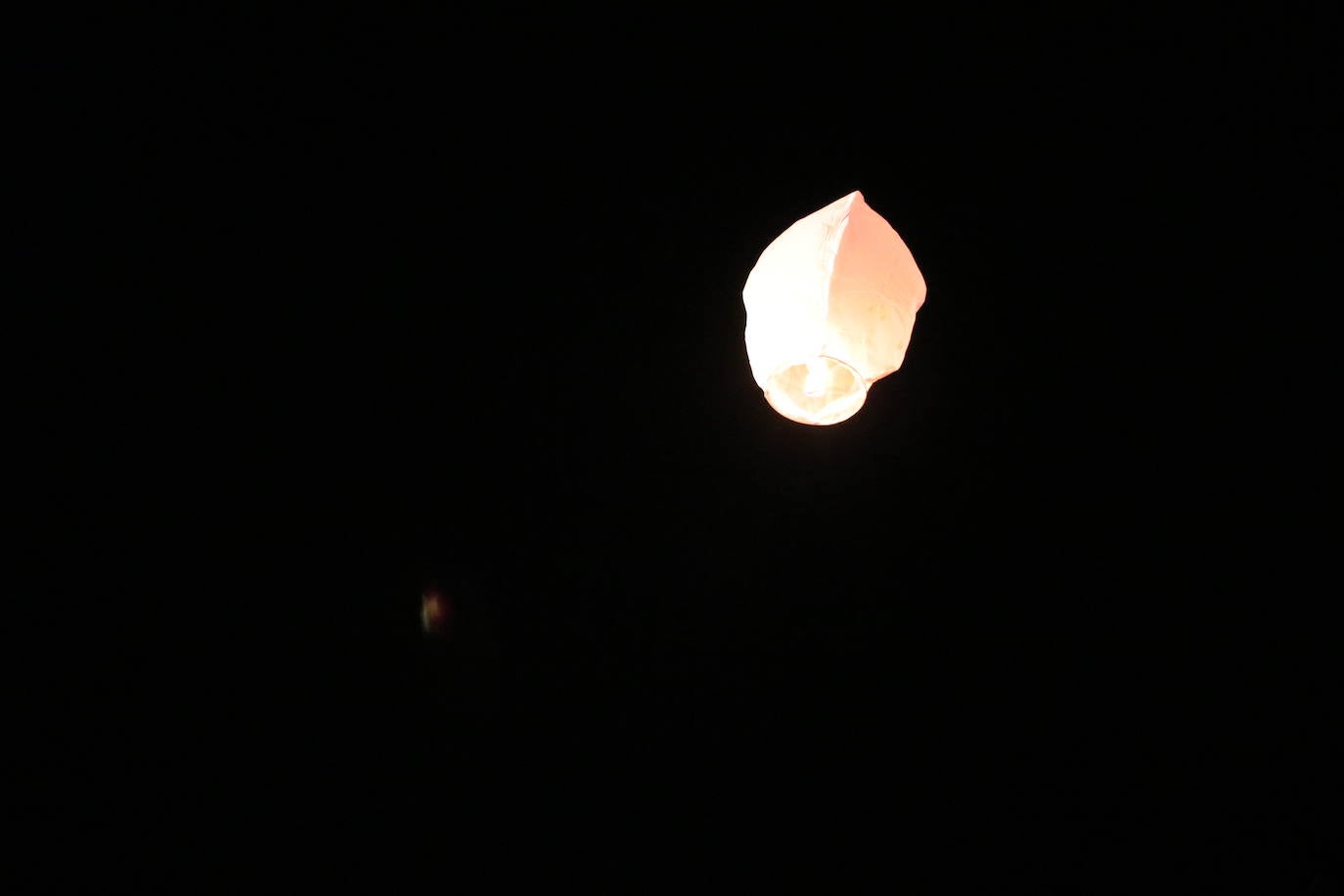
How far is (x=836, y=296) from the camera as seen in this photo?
1.61m

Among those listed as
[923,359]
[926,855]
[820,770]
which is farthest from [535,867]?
[923,359]

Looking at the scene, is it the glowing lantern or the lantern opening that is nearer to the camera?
the glowing lantern

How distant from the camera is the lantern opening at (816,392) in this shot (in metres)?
1.83

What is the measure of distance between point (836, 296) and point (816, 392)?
12.1 inches

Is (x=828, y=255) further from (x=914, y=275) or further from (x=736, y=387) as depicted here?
(x=736, y=387)

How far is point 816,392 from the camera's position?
187cm

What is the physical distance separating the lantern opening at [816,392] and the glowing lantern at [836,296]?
0.04 metres

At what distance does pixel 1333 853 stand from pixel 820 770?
Result: 1677 millimetres

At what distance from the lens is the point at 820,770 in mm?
3461

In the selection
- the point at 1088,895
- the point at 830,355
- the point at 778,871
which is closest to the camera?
the point at 830,355

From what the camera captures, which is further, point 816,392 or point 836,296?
point 816,392

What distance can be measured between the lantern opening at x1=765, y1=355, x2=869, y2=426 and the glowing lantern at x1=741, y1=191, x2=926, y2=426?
36 mm

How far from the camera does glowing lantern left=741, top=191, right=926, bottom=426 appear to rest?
1.62 meters

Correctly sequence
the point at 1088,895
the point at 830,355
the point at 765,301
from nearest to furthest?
the point at 830,355 < the point at 765,301 < the point at 1088,895
